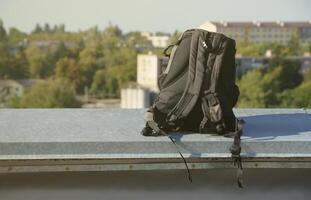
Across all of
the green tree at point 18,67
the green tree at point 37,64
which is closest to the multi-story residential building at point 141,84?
the green tree at point 37,64

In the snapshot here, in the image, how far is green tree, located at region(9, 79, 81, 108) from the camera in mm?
36906

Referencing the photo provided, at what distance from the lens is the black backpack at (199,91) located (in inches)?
63.6

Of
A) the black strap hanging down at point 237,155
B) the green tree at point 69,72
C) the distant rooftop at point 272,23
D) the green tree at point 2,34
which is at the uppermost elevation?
the black strap hanging down at point 237,155

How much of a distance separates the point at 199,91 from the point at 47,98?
119 ft

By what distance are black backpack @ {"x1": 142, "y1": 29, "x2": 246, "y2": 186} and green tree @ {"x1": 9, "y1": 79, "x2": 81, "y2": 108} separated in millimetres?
34806

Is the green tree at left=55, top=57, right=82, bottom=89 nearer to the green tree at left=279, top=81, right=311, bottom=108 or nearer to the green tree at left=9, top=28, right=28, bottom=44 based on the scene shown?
the green tree at left=9, top=28, right=28, bottom=44

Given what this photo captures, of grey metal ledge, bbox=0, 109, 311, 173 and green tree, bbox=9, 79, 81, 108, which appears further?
green tree, bbox=9, 79, 81, 108

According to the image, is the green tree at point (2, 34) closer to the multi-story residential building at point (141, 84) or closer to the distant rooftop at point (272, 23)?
the multi-story residential building at point (141, 84)

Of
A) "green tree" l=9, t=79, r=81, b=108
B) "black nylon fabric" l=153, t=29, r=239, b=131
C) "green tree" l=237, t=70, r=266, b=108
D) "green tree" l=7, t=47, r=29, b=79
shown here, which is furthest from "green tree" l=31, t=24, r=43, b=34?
"black nylon fabric" l=153, t=29, r=239, b=131

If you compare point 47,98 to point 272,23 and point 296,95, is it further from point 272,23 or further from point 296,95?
point 272,23

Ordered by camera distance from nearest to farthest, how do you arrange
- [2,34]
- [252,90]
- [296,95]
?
[296,95], [252,90], [2,34]

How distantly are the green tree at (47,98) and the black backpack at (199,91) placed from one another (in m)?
34.8

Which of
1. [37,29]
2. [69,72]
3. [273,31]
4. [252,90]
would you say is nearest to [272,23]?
[273,31]

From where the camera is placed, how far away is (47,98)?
3716 centimetres
